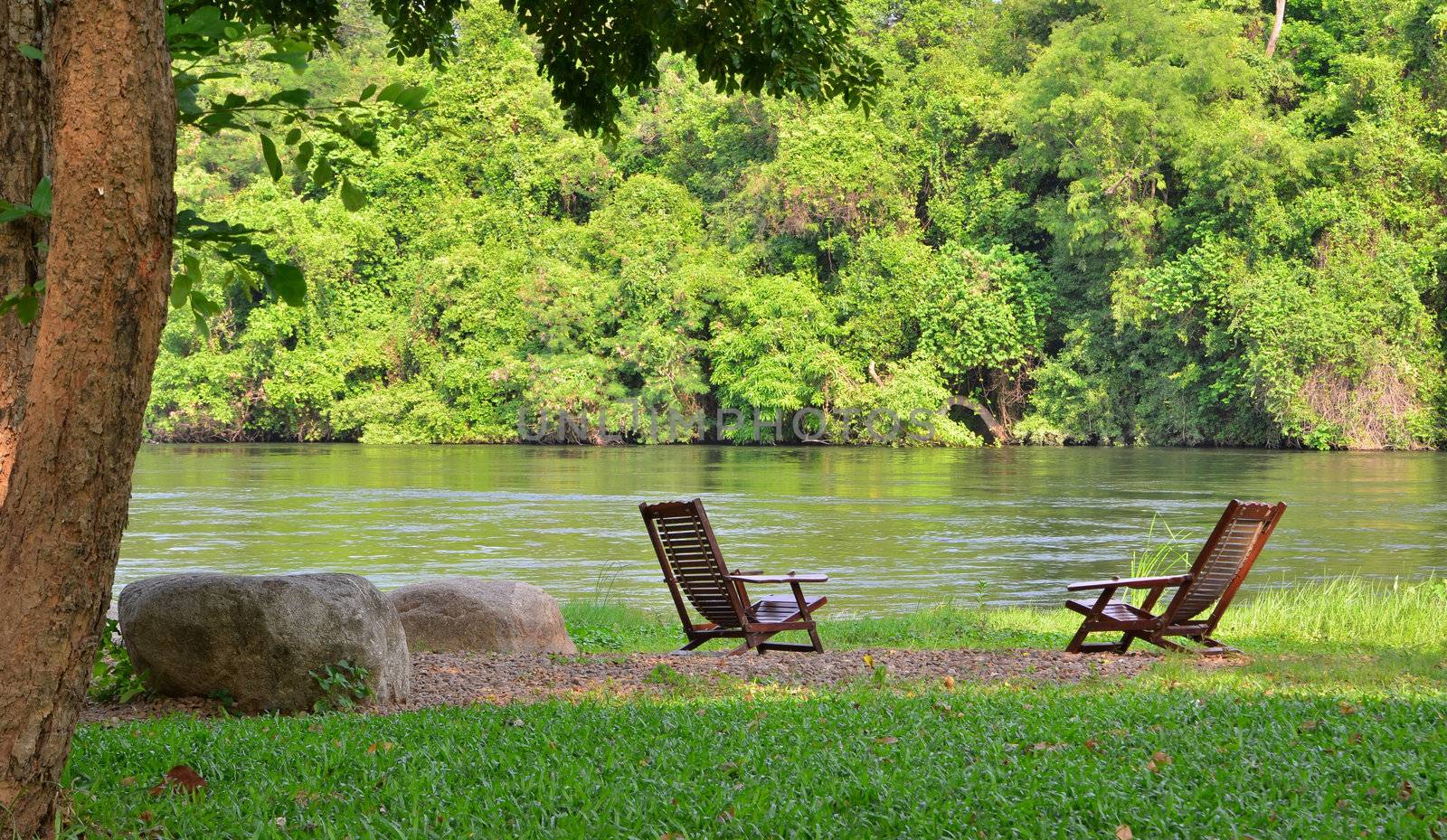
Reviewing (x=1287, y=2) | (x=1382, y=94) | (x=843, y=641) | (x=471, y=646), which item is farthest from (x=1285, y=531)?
(x=1287, y=2)

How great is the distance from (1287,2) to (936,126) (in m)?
12.8

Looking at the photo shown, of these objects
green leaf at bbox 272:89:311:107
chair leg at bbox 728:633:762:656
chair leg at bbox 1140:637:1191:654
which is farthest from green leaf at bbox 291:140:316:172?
chair leg at bbox 1140:637:1191:654

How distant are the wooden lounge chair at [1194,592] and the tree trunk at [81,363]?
19.9 feet

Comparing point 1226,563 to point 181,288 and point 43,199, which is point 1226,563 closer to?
point 181,288

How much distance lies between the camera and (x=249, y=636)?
6.42 meters

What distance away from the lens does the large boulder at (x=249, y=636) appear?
6426 millimetres

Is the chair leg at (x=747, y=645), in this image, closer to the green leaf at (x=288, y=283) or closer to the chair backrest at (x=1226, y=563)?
the chair backrest at (x=1226, y=563)

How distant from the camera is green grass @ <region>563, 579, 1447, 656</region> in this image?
31.3 feet

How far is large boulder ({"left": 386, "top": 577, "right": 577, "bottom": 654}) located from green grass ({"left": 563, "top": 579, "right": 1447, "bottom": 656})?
1.75 feet

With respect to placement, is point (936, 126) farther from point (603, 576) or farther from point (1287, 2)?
point (603, 576)

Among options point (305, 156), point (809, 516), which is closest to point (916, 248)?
point (809, 516)

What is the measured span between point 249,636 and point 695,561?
10.0 ft

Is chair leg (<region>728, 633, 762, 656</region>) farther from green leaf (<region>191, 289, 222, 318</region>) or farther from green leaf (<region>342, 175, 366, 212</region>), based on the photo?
green leaf (<region>342, 175, 366, 212</region>)

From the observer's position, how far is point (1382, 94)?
Result: 132 feet
